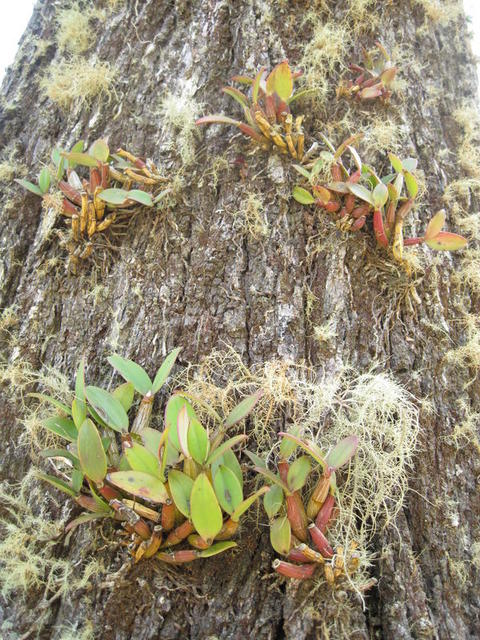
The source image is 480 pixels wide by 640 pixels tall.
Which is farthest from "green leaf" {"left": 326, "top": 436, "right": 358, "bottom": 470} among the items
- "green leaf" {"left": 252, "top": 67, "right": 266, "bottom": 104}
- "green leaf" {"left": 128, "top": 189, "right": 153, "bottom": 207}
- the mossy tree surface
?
"green leaf" {"left": 252, "top": 67, "right": 266, "bottom": 104}

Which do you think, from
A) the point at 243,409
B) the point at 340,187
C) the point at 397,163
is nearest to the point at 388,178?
the point at 397,163

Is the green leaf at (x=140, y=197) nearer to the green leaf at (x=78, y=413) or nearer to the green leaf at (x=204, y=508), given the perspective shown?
the green leaf at (x=78, y=413)

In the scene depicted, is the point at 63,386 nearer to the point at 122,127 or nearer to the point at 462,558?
the point at 122,127

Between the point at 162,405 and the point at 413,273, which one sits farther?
the point at 413,273

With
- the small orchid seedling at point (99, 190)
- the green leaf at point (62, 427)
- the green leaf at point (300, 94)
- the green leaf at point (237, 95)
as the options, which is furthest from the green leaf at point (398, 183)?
the green leaf at point (62, 427)

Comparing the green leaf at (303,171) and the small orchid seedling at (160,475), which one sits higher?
the green leaf at (303,171)

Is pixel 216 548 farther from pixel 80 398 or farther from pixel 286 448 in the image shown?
pixel 80 398

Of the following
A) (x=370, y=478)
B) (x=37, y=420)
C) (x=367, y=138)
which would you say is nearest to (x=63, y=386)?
(x=37, y=420)

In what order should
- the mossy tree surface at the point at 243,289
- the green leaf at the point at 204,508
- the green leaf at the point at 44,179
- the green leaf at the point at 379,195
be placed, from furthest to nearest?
the green leaf at the point at 44,179 → the green leaf at the point at 379,195 → the mossy tree surface at the point at 243,289 → the green leaf at the point at 204,508
